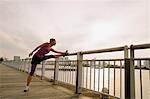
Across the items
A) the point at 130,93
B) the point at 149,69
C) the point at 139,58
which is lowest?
the point at 130,93

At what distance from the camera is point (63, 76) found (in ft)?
25.8

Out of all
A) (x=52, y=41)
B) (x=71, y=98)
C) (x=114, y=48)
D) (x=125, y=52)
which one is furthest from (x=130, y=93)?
(x=52, y=41)

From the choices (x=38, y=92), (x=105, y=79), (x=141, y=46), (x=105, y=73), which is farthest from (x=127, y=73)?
(x=105, y=79)

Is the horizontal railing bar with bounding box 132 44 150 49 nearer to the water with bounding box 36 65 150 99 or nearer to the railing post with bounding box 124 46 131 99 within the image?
the railing post with bounding box 124 46 131 99

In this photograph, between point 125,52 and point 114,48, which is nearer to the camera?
point 125,52

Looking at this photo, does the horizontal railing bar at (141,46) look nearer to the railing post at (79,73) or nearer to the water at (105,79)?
the water at (105,79)

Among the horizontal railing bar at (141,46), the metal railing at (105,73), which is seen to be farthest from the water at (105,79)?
the horizontal railing bar at (141,46)

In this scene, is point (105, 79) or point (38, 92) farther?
point (105, 79)

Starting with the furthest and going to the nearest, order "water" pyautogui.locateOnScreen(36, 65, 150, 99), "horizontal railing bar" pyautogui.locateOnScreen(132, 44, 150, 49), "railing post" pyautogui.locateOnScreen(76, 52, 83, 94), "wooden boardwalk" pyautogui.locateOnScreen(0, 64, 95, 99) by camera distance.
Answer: "railing post" pyautogui.locateOnScreen(76, 52, 83, 94) < "wooden boardwalk" pyautogui.locateOnScreen(0, 64, 95, 99) < "water" pyautogui.locateOnScreen(36, 65, 150, 99) < "horizontal railing bar" pyautogui.locateOnScreen(132, 44, 150, 49)

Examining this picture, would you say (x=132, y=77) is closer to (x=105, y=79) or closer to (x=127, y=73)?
(x=127, y=73)

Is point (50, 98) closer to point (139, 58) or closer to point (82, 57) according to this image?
point (82, 57)

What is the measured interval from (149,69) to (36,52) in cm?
385

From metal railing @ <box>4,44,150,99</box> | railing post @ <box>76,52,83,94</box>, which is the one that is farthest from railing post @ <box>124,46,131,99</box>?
railing post @ <box>76,52,83,94</box>

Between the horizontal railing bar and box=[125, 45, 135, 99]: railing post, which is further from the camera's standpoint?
box=[125, 45, 135, 99]: railing post
